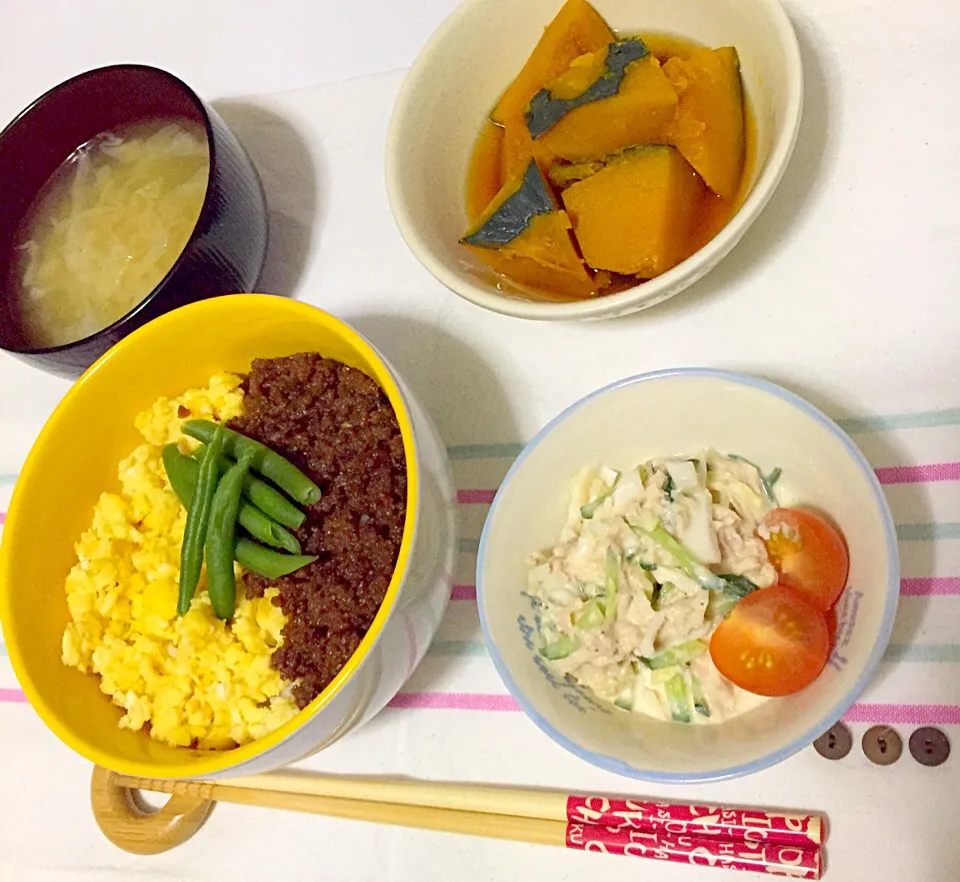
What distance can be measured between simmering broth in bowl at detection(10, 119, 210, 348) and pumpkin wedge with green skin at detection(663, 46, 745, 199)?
1.86 ft

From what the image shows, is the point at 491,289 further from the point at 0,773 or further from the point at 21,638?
the point at 0,773

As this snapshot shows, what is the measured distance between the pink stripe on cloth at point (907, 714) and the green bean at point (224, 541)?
0.61m

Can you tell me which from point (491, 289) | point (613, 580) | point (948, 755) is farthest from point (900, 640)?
point (491, 289)

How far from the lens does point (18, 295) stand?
45.5 inches

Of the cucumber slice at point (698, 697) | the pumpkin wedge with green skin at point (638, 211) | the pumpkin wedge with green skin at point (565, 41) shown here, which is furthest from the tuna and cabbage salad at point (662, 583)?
the pumpkin wedge with green skin at point (565, 41)

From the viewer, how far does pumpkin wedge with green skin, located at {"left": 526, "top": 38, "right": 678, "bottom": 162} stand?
0.95 m

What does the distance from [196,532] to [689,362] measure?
55cm

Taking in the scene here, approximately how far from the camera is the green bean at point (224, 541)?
960 mm

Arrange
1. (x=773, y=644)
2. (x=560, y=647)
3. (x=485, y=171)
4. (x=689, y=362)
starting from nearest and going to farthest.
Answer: (x=773, y=644)
(x=560, y=647)
(x=689, y=362)
(x=485, y=171)

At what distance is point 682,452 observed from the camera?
3.16 feet

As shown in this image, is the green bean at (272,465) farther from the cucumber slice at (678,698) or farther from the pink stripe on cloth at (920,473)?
the pink stripe on cloth at (920,473)

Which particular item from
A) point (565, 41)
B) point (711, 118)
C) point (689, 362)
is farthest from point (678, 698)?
point (565, 41)

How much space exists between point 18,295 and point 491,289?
608 millimetres

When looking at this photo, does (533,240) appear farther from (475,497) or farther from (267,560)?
(267,560)
